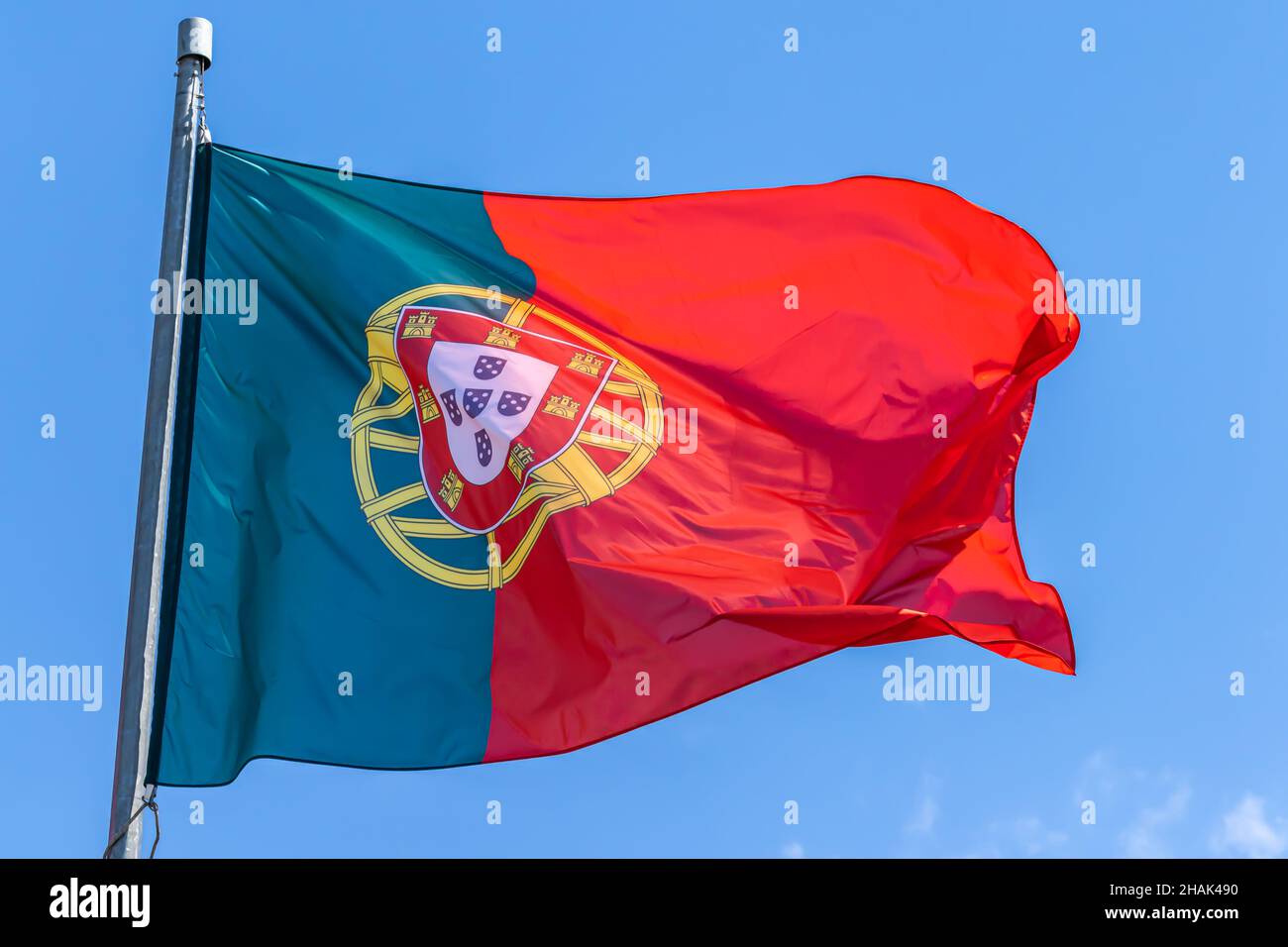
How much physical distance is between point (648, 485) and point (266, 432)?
2.87 meters

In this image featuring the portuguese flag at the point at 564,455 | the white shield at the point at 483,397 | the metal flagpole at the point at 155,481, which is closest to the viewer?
the metal flagpole at the point at 155,481

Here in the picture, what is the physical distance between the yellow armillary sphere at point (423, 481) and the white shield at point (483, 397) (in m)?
0.29

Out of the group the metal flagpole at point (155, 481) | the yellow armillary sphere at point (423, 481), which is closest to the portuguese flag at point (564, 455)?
the yellow armillary sphere at point (423, 481)

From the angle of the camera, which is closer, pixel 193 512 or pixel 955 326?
pixel 193 512

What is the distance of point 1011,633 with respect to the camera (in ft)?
43.5

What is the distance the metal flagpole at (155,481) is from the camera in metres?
10.6

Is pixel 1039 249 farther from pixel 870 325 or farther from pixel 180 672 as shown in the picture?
pixel 180 672

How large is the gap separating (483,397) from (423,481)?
0.78 metres

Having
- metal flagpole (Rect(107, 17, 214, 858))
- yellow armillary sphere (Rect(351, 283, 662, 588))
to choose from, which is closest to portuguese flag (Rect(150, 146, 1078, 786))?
yellow armillary sphere (Rect(351, 283, 662, 588))

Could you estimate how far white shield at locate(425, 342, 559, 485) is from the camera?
12742 millimetres

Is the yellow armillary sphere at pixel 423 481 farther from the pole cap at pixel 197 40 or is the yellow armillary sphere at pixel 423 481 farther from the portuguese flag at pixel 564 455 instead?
the pole cap at pixel 197 40

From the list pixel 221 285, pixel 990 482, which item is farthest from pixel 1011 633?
pixel 221 285

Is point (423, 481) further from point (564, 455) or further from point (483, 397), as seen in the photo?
point (564, 455)

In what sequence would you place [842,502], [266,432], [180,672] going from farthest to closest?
1. [842,502]
2. [266,432]
3. [180,672]
